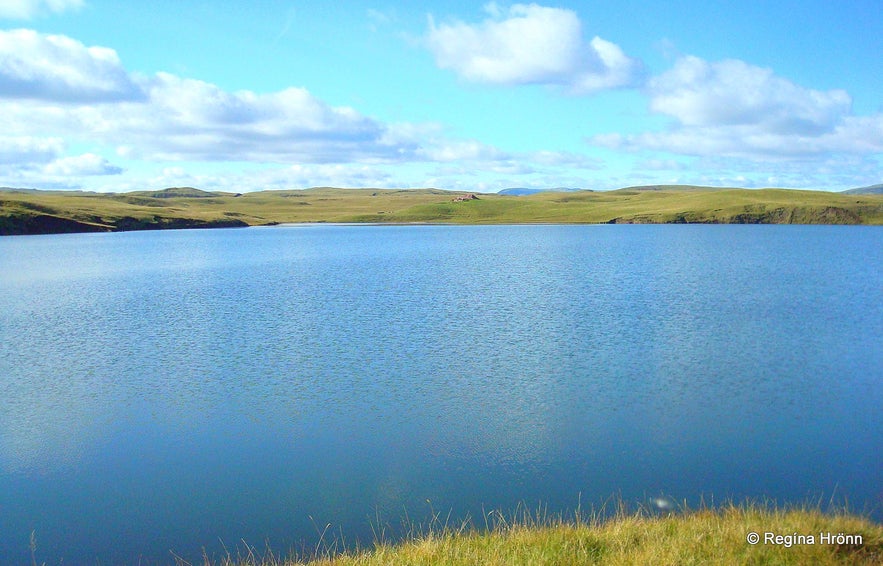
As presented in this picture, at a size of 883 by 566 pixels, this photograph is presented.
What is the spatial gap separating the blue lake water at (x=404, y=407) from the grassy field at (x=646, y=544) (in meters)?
1.48

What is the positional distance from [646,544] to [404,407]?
963 cm

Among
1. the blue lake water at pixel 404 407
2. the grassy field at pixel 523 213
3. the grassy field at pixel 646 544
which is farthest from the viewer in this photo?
the grassy field at pixel 523 213

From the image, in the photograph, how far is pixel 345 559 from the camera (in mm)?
9883

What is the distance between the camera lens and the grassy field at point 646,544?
903 centimetres

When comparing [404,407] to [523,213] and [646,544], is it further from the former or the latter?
[523,213]

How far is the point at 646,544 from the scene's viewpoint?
9.64 m

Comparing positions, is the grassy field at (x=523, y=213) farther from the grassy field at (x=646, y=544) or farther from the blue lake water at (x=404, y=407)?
the grassy field at (x=646, y=544)

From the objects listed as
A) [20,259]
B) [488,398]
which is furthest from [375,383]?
[20,259]

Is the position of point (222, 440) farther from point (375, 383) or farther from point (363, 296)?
point (363, 296)

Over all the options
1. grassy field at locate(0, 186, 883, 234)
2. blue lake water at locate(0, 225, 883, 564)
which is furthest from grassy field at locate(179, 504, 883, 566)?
grassy field at locate(0, 186, 883, 234)

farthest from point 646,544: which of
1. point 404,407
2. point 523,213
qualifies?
point 523,213

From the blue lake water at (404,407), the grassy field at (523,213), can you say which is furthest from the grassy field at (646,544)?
the grassy field at (523,213)

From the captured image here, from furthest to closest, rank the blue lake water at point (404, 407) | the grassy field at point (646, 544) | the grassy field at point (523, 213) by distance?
the grassy field at point (523, 213) → the blue lake water at point (404, 407) → the grassy field at point (646, 544)

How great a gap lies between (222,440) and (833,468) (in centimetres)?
1323
